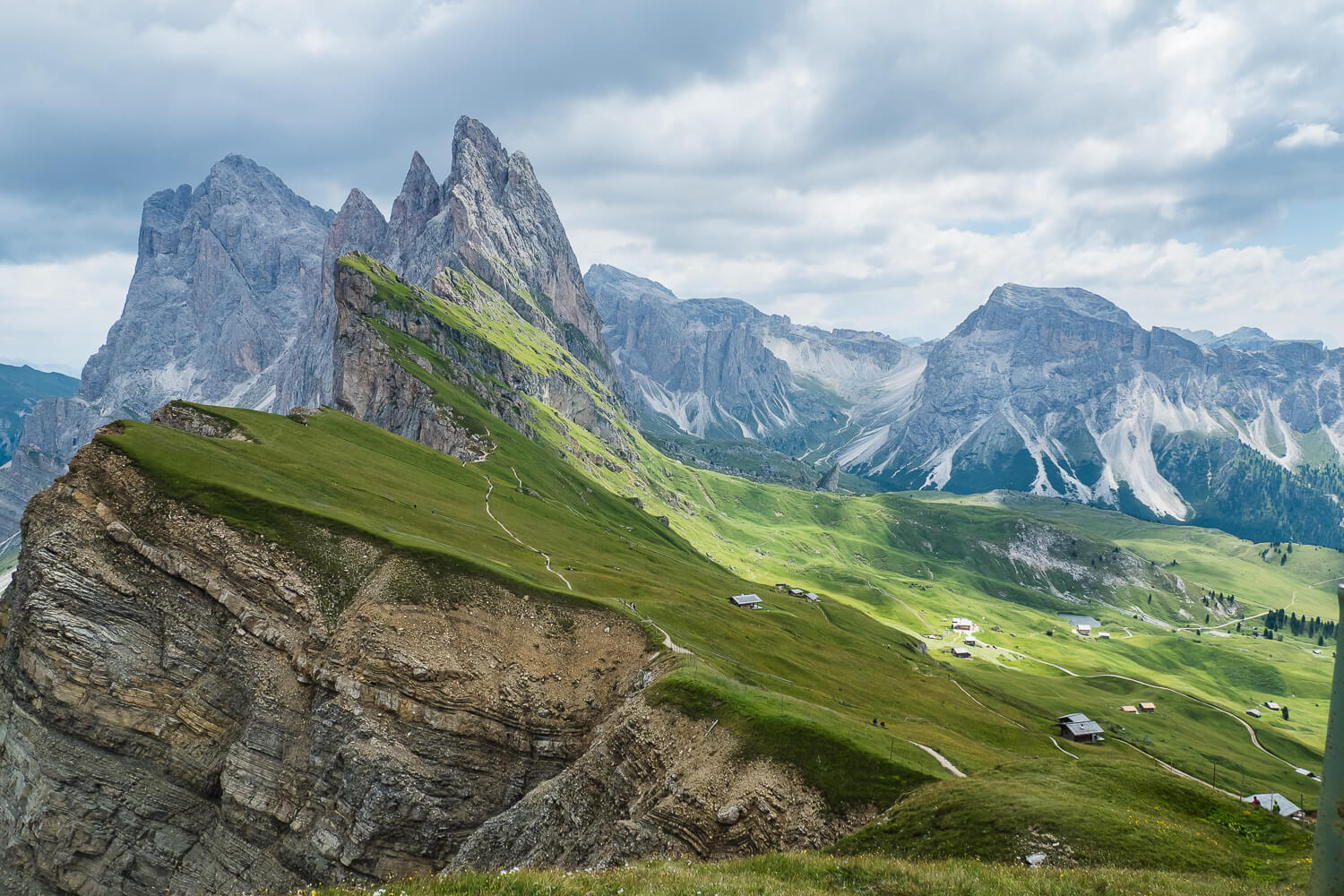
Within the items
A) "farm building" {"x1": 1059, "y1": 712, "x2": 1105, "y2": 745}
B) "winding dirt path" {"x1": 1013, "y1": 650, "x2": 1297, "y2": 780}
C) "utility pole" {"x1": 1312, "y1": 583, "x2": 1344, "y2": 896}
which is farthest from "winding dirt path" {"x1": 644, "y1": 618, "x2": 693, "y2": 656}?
"winding dirt path" {"x1": 1013, "y1": 650, "x2": 1297, "y2": 780}

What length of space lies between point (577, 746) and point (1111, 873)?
1833 inches

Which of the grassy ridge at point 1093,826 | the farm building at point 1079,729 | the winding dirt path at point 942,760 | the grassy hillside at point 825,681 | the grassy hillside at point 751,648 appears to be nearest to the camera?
the grassy ridge at point 1093,826

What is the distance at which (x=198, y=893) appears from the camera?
195 feet

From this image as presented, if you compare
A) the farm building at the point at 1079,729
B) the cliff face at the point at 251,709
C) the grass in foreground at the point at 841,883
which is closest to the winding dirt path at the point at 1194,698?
the farm building at the point at 1079,729

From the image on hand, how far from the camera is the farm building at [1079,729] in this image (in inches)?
4227

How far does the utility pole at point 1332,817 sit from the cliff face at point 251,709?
47.7 m

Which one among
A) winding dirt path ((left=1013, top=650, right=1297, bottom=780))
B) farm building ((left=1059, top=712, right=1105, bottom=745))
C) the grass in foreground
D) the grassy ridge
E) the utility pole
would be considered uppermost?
the utility pole

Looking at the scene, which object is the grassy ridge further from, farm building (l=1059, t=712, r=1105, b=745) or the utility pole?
farm building (l=1059, t=712, r=1105, b=745)

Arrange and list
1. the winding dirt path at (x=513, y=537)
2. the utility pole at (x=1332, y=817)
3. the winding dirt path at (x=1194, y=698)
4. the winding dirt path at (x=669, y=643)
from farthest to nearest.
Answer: the winding dirt path at (x=1194, y=698) → the winding dirt path at (x=513, y=537) → the winding dirt path at (x=669, y=643) → the utility pole at (x=1332, y=817)

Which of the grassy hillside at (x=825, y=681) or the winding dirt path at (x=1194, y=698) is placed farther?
the winding dirt path at (x=1194, y=698)

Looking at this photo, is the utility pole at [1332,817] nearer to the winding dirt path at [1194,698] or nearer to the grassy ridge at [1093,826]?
the grassy ridge at [1093,826]

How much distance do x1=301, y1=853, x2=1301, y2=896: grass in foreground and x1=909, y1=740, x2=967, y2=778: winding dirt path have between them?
80.9 ft

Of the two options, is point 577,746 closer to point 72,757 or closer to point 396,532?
point 396,532

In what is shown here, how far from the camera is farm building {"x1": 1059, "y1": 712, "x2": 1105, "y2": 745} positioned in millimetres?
107375
